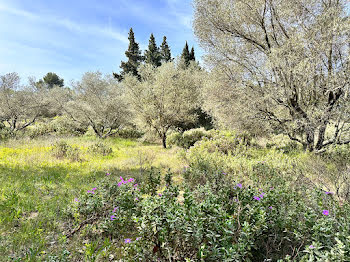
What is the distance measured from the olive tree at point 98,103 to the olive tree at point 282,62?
27.2ft

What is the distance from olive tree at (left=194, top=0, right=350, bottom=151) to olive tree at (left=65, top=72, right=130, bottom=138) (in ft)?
27.2

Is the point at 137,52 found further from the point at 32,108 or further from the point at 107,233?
the point at 107,233

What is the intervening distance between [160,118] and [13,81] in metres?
12.9

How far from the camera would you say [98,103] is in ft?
49.1

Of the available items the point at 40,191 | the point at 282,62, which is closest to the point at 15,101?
the point at 40,191

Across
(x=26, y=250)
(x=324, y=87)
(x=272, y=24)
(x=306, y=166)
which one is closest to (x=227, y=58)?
(x=272, y=24)

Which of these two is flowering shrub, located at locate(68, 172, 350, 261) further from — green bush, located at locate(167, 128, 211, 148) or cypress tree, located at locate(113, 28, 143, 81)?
cypress tree, located at locate(113, 28, 143, 81)

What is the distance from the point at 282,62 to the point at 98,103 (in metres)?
12.4

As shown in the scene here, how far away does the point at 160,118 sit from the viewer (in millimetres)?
12602

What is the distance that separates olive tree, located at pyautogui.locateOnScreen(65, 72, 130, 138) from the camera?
1502 centimetres

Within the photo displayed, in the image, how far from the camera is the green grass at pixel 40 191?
2.74m

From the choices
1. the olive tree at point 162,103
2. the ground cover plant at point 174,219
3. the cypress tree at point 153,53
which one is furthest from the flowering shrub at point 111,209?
the cypress tree at point 153,53

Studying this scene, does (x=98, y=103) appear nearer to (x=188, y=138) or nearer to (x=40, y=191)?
(x=188, y=138)

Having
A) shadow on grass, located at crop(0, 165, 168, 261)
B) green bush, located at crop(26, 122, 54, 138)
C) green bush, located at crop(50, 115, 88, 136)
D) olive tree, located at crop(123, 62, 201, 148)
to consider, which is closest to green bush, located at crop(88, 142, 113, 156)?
shadow on grass, located at crop(0, 165, 168, 261)
